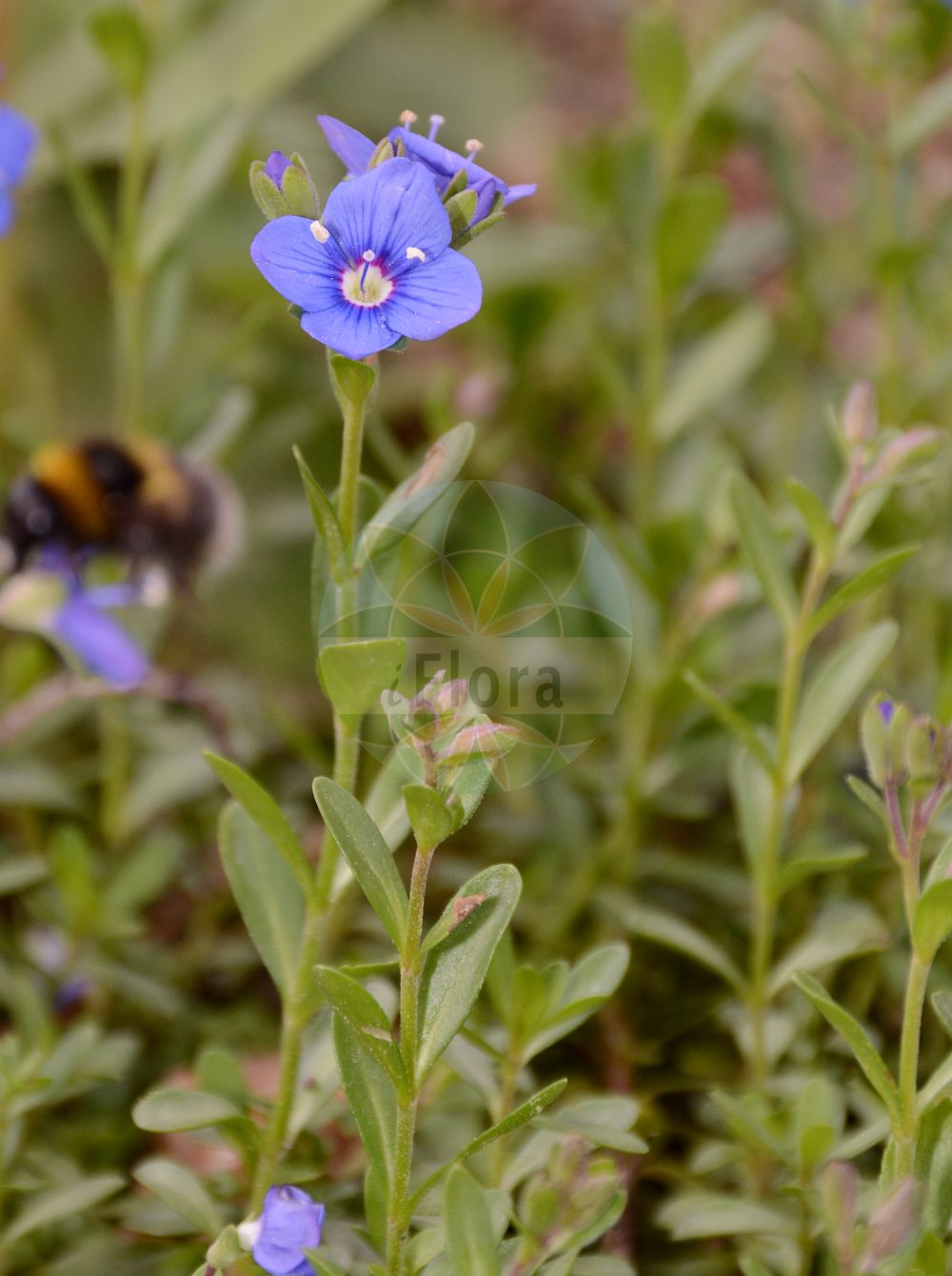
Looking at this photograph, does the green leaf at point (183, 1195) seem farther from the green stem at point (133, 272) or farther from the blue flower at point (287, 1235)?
the green stem at point (133, 272)

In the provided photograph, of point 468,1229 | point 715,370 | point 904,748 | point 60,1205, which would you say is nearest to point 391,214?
point 904,748

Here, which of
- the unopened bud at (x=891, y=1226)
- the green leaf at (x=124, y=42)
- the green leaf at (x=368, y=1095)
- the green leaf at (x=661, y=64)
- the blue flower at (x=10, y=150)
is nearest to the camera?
the unopened bud at (x=891, y=1226)

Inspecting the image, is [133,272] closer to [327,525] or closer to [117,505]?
[117,505]

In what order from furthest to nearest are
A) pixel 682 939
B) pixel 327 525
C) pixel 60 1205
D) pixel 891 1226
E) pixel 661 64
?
1. pixel 661 64
2. pixel 682 939
3. pixel 60 1205
4. pixel 327 525
5. pixel 891 1226

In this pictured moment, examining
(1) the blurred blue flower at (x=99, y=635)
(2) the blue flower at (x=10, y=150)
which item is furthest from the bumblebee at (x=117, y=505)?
(2) the blue flower at (x=10, y=150)

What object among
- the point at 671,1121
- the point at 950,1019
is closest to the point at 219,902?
the point at 671,1121
